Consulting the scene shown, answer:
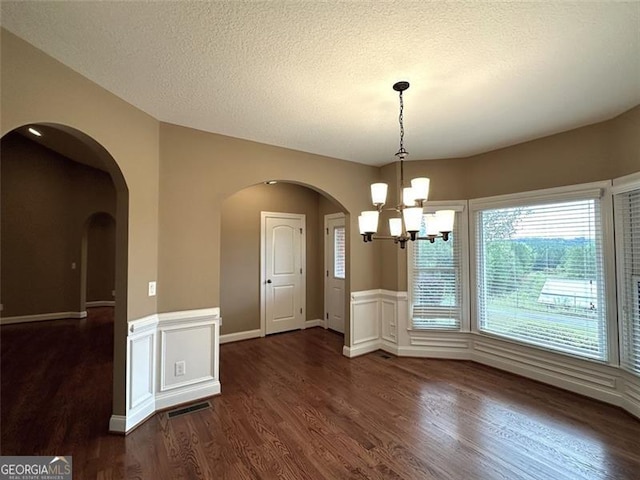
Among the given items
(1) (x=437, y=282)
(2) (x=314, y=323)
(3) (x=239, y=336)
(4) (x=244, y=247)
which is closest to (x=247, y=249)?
(4) (x=244, y=247)

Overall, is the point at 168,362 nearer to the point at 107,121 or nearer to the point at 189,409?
the point at 189,409

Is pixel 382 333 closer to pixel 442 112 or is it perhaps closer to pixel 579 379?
pixel 579 379

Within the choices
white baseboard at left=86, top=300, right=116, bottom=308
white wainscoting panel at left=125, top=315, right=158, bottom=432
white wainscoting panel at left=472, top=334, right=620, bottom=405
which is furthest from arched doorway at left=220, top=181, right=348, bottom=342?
white baseboard at left=86, top=300, right=116, bottom=308

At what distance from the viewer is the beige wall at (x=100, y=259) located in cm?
747

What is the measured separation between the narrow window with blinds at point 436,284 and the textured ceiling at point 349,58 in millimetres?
1650

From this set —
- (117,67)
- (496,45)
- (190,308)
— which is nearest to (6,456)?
(190,308)

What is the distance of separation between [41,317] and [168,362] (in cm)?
513

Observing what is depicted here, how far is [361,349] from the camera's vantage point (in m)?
4.10

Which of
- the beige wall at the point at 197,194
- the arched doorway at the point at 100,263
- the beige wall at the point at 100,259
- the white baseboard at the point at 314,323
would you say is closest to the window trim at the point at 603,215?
the beige wall at the point at 197,194

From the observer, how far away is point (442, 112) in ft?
8.67

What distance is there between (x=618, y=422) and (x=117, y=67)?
4.81 meters

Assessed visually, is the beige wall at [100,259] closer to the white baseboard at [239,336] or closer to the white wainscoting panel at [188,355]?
the white baseboard at [239,336]

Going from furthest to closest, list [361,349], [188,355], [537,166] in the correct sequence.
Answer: [361,349] < [537,166] < [188,355]

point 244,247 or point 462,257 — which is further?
point 244,247
